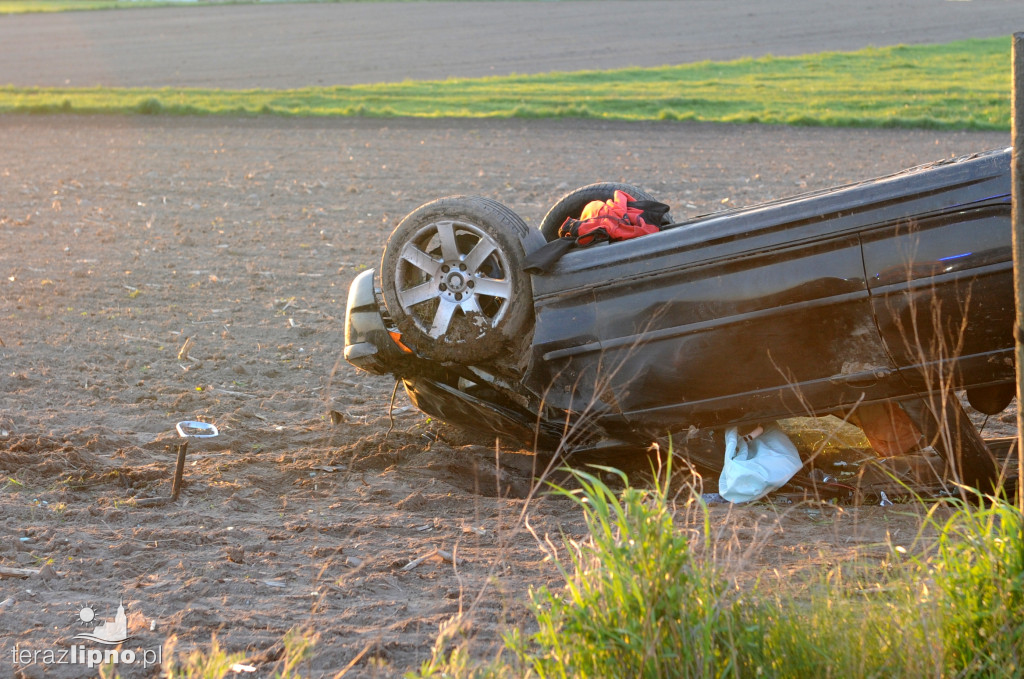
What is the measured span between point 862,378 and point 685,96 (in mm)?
22868

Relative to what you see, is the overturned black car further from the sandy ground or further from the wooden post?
the sandy ground

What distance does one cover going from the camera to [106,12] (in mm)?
59656

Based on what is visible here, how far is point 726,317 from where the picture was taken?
4.75m

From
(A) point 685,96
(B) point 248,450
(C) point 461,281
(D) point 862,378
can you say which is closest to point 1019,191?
(D) point 862,378

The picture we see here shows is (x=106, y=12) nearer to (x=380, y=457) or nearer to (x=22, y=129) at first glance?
(x=22, y=129)

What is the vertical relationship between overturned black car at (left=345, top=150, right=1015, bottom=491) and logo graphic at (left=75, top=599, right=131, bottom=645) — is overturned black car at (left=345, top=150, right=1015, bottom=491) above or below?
above

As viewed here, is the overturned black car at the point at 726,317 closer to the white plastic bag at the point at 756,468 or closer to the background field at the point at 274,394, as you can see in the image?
the white plastic bag at the point at 756,468

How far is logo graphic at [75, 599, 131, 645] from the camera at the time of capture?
3.62 m

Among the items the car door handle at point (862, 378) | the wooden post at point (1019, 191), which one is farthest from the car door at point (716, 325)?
the wooden post at point (1019, 191)

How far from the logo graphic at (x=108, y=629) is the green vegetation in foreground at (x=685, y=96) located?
63.5 feet

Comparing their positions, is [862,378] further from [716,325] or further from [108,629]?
[108,629]

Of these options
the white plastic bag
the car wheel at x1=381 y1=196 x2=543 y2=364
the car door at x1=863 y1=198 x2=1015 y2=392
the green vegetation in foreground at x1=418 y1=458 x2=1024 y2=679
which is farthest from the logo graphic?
the car door at x1=863 y1=198 x2=1015 y2=392

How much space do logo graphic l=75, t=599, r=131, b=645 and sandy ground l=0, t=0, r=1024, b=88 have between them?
29.8 meters

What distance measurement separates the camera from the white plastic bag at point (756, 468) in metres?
4.84
